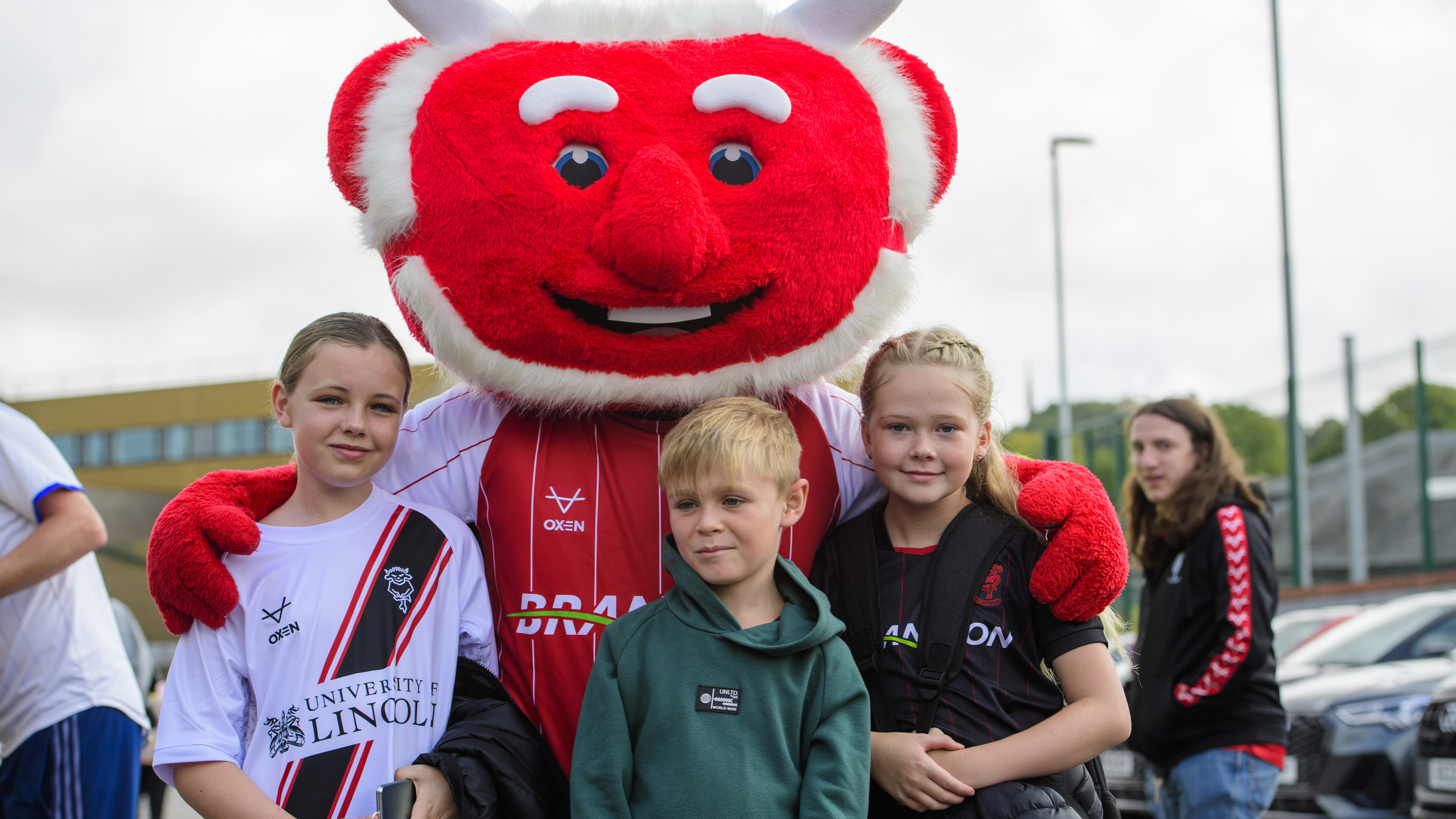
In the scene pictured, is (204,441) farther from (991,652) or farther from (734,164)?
(991,652)

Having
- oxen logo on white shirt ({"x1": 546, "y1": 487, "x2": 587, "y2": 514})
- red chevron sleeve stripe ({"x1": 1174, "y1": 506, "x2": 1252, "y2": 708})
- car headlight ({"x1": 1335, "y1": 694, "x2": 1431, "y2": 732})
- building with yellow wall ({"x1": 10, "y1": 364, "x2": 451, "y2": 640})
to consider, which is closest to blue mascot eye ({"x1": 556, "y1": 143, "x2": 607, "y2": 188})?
oxen logo on white shirt ({"x1": 546, "y1": 487, "x2": 587, "y2": 514})

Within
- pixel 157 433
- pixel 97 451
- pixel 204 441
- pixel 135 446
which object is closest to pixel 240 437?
pixel 204 441

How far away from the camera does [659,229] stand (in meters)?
2.35

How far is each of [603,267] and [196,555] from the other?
3.56 ft

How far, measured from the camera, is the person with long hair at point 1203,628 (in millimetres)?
3818

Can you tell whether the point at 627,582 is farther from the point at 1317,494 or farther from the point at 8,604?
the point at 1317,494

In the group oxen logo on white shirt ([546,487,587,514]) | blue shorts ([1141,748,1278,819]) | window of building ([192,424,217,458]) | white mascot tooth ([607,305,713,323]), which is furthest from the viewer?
window of building ([192,424,217,458])

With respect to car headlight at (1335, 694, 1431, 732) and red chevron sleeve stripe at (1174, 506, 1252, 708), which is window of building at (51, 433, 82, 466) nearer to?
car headlight at (1335, 694, 1431, 732)

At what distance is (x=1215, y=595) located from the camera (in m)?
3.99

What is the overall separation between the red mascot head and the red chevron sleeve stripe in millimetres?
2067

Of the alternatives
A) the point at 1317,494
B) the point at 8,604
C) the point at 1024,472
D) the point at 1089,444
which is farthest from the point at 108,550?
the point at 1317,494

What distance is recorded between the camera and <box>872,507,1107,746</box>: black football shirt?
7.95 feet

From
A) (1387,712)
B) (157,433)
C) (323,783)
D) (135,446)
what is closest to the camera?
(323,783)

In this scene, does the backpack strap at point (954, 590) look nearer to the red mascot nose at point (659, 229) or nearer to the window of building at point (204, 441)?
the red mascot nose at point (659, 229)
